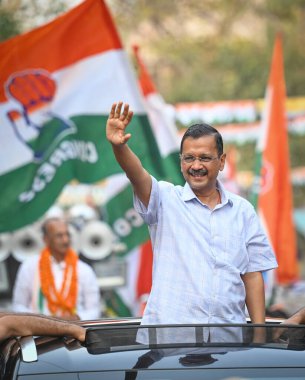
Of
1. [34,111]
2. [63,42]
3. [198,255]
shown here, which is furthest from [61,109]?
[198,255]

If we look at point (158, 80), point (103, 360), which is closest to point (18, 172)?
point (103, 360)

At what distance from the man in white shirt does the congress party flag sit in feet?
1.44

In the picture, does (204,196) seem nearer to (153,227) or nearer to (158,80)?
(153,227)

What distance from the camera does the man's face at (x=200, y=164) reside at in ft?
14.2

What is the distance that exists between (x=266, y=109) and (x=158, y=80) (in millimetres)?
36599

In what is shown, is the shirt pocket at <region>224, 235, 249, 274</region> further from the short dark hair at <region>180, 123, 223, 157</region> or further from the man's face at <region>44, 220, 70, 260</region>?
the man's face at <region>44, 220, 70, 260</region>

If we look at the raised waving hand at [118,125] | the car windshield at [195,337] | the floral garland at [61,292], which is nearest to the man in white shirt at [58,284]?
the floral garland at [61,292]

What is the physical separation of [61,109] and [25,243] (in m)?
1.89

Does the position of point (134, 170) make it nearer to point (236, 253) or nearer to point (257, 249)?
point (236, 253)

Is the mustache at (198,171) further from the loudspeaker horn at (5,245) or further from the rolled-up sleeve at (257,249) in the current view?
the loudspeaker horn at (5,245)

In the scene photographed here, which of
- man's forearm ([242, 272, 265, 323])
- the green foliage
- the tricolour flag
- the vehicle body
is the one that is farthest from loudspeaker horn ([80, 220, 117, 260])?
the vehicle body

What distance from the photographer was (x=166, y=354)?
3209 mm

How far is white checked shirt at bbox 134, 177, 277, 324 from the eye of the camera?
4.13 meters

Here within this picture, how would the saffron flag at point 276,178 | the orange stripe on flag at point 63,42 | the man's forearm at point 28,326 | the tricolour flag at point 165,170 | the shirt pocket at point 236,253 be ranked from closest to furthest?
the man's forearm at point 28,326 < the shirt pocket at point 236,253 < the orange stripe on flag at point 63,42 < the tricolour flag at point 165,170 < the saffron flag at point 276,178
